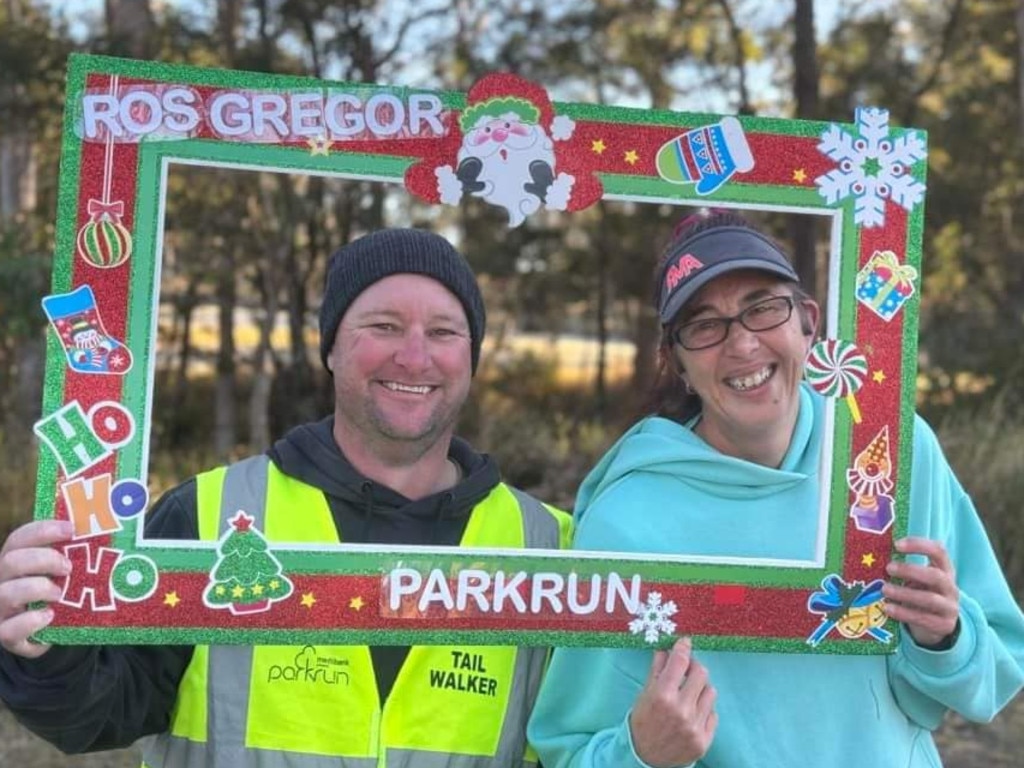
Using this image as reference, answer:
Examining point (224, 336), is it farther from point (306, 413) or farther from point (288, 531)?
point (288, 531)

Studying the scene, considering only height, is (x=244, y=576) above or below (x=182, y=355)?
below

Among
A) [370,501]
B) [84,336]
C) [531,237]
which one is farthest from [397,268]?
[531,237]

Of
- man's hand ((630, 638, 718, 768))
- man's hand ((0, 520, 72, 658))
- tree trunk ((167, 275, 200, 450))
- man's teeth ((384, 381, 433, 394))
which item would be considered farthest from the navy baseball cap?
tree trunk ((167, 275, 200, 450))

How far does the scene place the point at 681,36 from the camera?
16.0m

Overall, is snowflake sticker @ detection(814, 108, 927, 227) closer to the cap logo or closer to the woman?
the woman

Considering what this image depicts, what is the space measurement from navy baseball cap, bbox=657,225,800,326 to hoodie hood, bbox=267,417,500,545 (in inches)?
24.1

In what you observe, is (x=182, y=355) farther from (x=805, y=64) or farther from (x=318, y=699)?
(x=318, y=699)

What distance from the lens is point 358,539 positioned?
2443mm

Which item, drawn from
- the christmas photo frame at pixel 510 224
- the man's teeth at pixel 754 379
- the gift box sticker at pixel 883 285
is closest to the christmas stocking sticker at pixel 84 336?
the christmas photo frame at pixel 510 224

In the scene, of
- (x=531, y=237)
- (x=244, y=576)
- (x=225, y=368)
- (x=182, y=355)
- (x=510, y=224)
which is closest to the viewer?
(x=244, y=576)

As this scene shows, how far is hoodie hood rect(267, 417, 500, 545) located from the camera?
2463 mm

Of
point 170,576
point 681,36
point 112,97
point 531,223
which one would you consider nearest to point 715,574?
point 170,576

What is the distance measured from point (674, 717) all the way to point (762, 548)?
47cm

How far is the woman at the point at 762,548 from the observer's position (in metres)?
2.30
